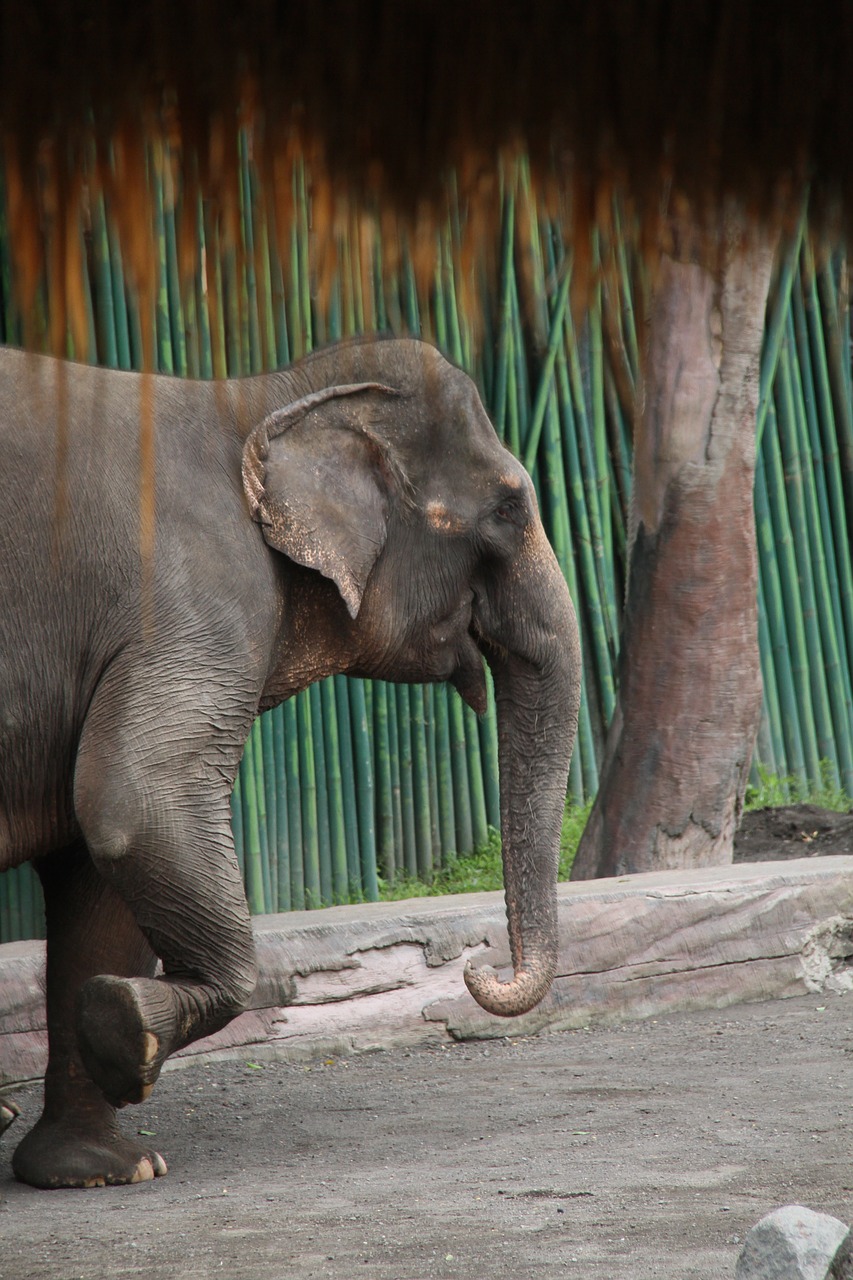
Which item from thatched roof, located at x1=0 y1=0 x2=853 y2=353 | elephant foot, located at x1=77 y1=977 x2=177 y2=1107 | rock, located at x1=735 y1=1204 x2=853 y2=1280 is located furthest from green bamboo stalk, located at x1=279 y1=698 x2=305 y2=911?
thatched roof, located at x1=0 y1=0 x2=853 y2=353

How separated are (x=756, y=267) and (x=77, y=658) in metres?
3.26

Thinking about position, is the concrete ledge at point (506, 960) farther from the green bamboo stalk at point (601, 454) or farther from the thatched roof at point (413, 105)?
the thatched roof at point (413, 105)

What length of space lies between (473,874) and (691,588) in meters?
1.43

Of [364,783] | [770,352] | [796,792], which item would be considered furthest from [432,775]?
[770,352]

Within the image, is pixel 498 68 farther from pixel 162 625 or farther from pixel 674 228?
pixel 162 625

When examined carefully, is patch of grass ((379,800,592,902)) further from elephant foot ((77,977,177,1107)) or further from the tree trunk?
elephant foot ((77,977,177,1107))

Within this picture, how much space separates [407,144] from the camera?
168 cm

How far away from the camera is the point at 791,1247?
2.26 m

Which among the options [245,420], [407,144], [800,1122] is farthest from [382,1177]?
[407,144]

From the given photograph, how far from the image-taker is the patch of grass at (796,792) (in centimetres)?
718

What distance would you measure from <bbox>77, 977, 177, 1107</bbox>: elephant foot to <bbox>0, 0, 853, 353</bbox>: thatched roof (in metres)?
1.73

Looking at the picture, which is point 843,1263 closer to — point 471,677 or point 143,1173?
point 143,1173

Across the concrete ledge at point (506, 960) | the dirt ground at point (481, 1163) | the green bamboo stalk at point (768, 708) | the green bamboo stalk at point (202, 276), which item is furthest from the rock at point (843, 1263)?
the green bamboo stalk at point (768, 708)

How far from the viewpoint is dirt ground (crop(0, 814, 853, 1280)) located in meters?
2.77
